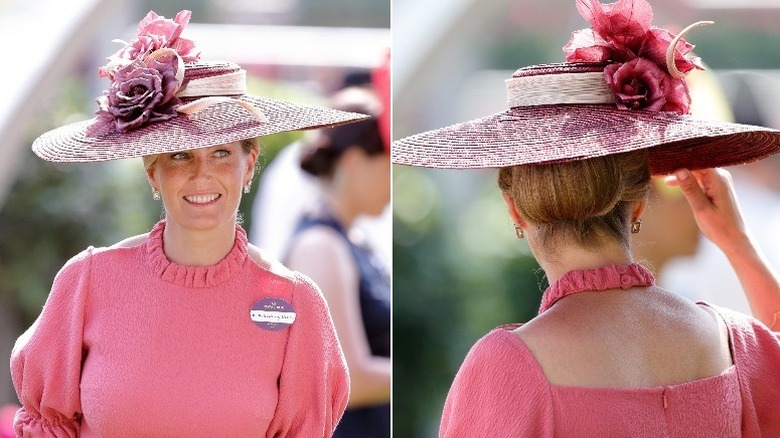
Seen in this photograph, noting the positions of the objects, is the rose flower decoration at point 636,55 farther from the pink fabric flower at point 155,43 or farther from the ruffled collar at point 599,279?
the pink fabric flower at point 155,43

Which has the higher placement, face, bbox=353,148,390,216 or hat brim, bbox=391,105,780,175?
hat brim, bbox=391,105,780,175

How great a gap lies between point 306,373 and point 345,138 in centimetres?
224

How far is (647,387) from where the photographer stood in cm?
211

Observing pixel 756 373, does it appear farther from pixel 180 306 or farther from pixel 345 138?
pixel 345 138

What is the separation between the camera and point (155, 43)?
2.73m

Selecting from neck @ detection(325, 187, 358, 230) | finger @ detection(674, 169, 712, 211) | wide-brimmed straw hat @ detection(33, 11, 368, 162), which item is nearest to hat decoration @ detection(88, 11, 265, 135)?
wide-brimmed straw hat @ detection(33, 11, 368, 162)

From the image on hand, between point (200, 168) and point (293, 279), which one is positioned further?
point (293, 279)

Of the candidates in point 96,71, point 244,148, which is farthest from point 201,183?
point 96,71

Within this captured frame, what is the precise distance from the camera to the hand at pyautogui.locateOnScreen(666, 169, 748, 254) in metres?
2.71

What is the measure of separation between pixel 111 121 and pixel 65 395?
68 centimetres

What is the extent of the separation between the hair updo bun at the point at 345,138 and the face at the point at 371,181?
0.04 metres

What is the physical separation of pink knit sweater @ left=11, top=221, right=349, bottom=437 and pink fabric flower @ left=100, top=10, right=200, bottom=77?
444mm

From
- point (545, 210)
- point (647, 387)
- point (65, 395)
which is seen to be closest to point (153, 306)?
point (65, 395)

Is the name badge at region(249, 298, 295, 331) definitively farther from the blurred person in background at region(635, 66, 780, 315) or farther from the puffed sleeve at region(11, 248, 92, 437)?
the blurred person in background at region(635, 66, 780, 315)
